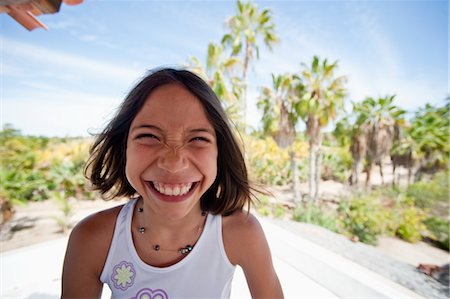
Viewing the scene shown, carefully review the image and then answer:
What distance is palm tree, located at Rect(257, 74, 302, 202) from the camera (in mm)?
10297

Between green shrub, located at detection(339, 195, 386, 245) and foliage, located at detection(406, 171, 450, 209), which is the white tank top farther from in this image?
foliage, located at detection(406, 171, 450, 209)

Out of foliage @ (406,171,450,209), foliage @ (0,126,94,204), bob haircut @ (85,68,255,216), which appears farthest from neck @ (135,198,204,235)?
foliage @ (406,171,450,209)

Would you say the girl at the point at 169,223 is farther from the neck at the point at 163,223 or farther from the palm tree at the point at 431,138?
the palm tree at the point at 431,138

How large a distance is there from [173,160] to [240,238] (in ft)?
1.29

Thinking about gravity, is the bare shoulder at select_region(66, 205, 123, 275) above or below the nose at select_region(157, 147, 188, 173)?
below

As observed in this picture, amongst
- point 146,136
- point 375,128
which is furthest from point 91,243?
point 375,128

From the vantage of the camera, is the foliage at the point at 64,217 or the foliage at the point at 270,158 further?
the foliage at the point at 270,158

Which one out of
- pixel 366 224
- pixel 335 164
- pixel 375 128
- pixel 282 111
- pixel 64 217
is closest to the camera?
pixel 64 217

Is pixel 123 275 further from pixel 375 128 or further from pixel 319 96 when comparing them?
pixel 375 128

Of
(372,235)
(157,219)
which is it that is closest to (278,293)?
(157,219)

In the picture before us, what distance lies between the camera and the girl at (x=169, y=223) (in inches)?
27.8

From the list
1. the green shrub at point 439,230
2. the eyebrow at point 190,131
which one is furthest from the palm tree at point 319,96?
the eyebrow at point 190,131

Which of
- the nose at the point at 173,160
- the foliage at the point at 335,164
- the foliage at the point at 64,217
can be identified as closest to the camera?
the nose at the point at 173,160

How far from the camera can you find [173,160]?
2.25 ft
